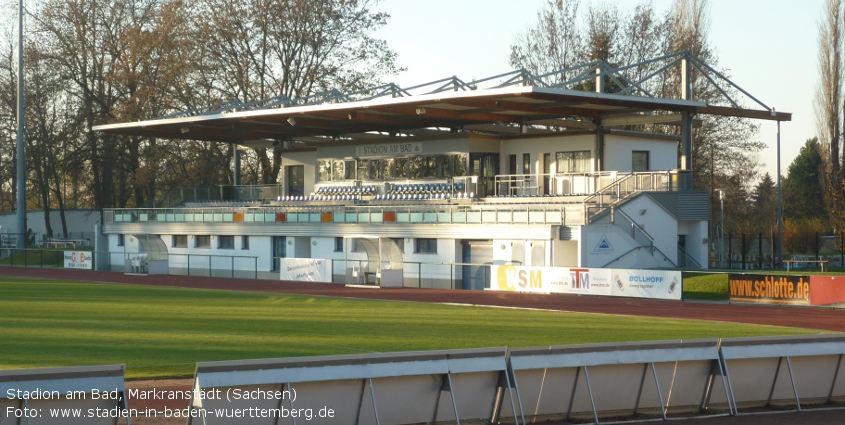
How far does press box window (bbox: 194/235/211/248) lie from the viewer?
53862 millimetres

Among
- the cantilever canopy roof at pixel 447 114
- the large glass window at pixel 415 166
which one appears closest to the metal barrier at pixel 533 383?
the cantilever canopy roof at pixel 447 114

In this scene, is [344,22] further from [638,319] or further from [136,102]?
[638,319]

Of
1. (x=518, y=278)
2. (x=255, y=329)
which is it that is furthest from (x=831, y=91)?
(x=255, y=329)

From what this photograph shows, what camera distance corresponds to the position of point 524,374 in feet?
39.3

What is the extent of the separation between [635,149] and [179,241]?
2569cm

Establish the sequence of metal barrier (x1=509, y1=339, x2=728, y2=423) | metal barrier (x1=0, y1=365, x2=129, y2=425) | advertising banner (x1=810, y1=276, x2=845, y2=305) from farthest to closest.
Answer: advertising banner (x1=810, y1=276, x2=845, y2=305), metal barrier (x1=509, y1=339, x2=728, y2=423), metal barrier (x1=0, y1=365, x2=129, y2=425)

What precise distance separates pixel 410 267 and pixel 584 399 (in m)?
30.6

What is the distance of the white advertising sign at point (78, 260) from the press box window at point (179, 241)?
4537 millimetres

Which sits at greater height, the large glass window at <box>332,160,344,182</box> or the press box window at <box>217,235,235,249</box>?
the large glass window at <box>332,160,344,182</box>

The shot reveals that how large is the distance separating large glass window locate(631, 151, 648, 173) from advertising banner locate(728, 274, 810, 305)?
18.1 m

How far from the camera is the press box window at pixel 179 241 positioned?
55391 millimetres

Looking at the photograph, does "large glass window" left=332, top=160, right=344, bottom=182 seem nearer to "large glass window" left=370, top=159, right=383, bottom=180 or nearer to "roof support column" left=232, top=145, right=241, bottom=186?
"large glass window" left=370, top=159, right=383, bottom=180

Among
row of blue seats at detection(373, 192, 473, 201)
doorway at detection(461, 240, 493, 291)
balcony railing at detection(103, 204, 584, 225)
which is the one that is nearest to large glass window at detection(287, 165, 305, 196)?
balcony railing at detection(103, 204, 584, 225)

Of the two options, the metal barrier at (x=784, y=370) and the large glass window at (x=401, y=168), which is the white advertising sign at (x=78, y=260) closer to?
the large glass window at (x=401, y=168)
